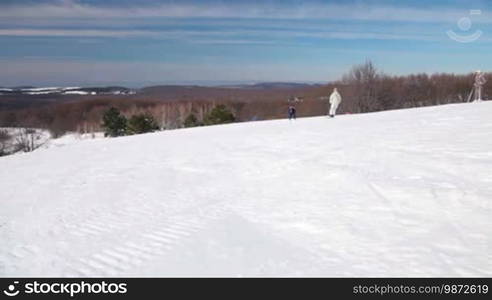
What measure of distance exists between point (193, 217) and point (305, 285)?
12.9 feet

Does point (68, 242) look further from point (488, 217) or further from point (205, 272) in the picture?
point (488, 217)

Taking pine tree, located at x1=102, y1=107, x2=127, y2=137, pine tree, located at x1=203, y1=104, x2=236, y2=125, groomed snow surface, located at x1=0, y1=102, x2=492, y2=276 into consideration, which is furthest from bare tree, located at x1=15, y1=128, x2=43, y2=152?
groomed snow surface, located at x1=0, y1=102, x2=492, y2=276

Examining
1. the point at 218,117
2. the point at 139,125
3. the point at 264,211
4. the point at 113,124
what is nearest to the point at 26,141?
the point at 113,124

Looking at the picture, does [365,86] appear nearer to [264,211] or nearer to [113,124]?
[113,124]

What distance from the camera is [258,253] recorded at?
26.0 ft

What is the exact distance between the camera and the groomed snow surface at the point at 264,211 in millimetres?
7469

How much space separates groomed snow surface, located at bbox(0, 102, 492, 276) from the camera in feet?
24.5

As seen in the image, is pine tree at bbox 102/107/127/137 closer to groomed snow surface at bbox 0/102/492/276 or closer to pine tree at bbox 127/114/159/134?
pine tree at bbox 127/114/159/134

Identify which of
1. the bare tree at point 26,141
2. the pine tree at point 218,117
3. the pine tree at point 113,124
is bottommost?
the bare tree at point 26,141

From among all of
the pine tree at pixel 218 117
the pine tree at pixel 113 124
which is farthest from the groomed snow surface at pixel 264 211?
the pine tree at pixel 113 124

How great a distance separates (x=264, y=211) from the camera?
10414 millimetres

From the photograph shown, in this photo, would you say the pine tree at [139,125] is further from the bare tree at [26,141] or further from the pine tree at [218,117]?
the bare tree at [26,141]

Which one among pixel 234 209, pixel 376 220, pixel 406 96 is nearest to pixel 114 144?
pixel 234 209

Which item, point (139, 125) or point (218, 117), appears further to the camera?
point (139, 125)
